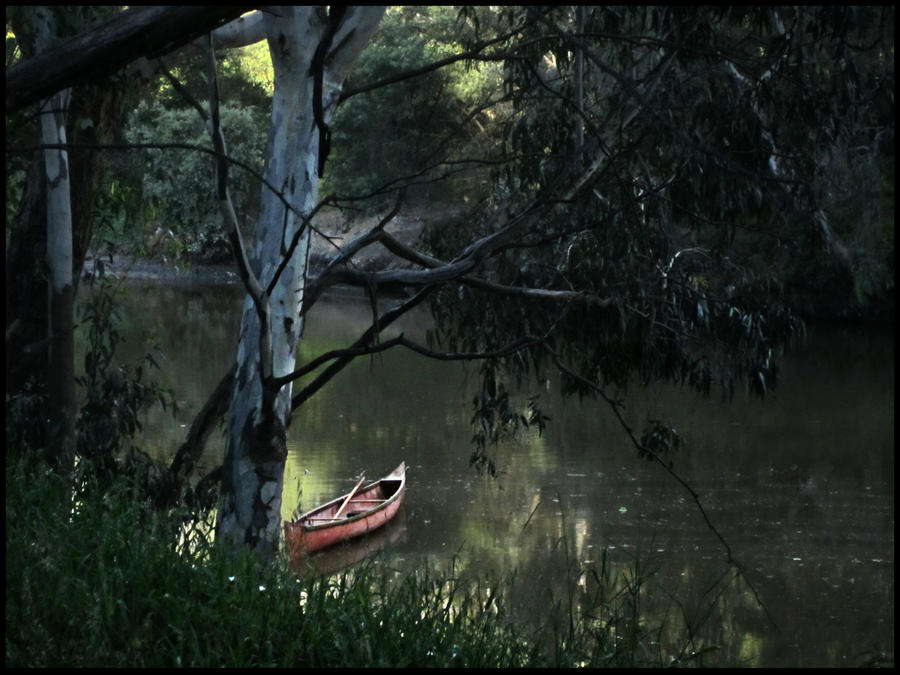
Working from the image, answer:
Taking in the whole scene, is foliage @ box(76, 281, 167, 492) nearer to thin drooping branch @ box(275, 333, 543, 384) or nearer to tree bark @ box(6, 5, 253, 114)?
thin drooping branch @ box(275, 333, 543, 384)

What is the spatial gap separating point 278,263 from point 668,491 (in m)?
5.46

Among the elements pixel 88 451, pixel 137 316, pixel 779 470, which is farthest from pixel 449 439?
pixel 137 316

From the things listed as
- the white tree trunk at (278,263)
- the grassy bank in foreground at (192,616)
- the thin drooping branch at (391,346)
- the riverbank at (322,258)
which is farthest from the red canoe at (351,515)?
the riverbank at (322,258)

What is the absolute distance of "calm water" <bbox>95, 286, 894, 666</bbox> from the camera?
729 centimetres

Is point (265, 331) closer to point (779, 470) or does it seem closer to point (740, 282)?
point (740, 282)

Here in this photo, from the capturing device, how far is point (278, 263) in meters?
5.41

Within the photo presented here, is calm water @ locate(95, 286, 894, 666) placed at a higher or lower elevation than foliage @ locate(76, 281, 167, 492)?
lower

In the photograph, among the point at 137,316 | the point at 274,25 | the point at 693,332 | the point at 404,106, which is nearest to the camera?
the point at 274,25

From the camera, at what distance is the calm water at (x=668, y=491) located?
7.29m

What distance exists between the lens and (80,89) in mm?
6223

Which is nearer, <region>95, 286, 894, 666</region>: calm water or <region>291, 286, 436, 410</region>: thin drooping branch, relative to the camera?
<region>291, 286, 436, 410</region>: thin drooping branch

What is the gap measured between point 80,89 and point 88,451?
75.8 inches

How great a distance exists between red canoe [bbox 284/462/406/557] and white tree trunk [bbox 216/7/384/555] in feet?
5.60

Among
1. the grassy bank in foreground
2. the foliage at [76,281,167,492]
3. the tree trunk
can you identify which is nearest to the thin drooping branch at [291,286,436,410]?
the foliage at [76,281,167,492]
